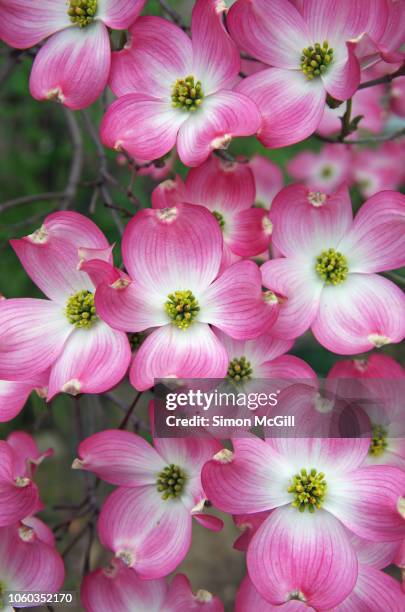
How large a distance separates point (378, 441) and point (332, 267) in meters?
0.25

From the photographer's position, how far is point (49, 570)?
83cm

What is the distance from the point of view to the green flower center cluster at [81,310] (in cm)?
85

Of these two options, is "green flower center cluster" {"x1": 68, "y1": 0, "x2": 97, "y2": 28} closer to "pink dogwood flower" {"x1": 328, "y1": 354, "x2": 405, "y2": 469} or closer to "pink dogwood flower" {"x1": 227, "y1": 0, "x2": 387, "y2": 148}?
"pink dogwood flower" {"x1": 227, "y1": 0, "x2": 387, "y2": 148}

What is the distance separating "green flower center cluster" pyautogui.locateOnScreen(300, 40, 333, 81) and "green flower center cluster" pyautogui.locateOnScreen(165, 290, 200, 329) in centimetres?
35

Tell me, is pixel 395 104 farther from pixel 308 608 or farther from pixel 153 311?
pixel 308 608

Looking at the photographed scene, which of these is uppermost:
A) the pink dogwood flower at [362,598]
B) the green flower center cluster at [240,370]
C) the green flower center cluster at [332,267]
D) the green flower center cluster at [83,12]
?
the green flower center cluster at [83,12]

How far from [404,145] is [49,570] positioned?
1424 mm

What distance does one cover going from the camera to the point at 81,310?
2.84 feet

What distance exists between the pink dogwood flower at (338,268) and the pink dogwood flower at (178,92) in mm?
128

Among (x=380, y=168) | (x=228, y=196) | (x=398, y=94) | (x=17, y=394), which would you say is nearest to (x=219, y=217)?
(x=228, y=196)

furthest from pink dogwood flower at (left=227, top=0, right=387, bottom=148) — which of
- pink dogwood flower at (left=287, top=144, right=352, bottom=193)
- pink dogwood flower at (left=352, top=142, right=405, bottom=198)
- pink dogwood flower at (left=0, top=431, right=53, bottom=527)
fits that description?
pink dogwood flower at (left=287, top=144, right=352, bottom=193)

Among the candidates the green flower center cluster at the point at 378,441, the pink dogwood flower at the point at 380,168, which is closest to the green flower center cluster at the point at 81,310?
the green flower center cluster at the point at 378,441

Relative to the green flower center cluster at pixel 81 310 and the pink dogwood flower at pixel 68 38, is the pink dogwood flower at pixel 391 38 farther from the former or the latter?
the green flower center cluster at pixel 81 310

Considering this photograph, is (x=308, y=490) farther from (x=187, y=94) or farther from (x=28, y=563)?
(x=187, y=94)
